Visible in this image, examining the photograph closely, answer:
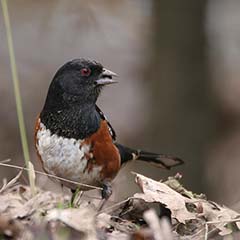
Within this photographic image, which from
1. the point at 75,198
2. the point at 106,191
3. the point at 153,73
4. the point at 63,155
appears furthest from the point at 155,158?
the point at 153,73

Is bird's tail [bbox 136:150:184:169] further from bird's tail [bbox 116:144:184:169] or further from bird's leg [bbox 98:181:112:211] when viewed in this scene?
bird's leg [bbox 98:181:112:211]

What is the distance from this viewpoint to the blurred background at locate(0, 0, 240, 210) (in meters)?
9.31

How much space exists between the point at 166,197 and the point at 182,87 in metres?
4.69

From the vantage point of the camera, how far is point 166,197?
4727mm

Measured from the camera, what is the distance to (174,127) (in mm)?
9648

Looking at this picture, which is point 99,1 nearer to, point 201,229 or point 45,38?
point 45,38

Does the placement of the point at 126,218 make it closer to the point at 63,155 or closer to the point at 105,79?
the point at 63,155

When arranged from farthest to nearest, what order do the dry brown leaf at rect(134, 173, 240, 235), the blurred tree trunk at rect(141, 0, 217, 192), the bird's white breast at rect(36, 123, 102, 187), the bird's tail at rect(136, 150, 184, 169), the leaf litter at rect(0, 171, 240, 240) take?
1. the blurred tree trunk at rect(141, 0, 217, 192)
2. the bird's tail at rect(136, 150, 184, 169)
3. the bird's white breast at rect(36, 123, 102, 187)
4. the dry brown leaf at rect(134, 173, 240, 235)
5. the leaf litter at rect(0, 171, 240, 240)

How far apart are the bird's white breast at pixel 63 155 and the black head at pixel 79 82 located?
280 millimetres

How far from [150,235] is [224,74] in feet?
30.6

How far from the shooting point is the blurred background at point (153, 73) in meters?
9.31

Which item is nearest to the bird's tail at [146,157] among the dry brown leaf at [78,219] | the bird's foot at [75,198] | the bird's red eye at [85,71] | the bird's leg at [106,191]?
the bird's leg at [106,191]

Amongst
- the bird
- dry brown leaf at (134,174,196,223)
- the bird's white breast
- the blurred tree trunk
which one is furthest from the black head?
the blurred tree trunk

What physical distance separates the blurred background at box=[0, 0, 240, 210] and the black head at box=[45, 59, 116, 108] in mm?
568
